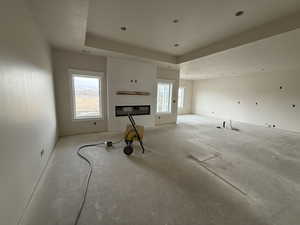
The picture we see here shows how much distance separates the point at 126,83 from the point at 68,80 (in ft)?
6.35

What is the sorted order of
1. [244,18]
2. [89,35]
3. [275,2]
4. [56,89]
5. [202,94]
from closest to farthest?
[275,2] < [244,18] < [89,35] < [56,89] < [202,94]

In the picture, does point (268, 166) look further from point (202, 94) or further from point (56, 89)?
point (202, 94)

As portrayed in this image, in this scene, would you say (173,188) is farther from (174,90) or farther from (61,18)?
(174,90)

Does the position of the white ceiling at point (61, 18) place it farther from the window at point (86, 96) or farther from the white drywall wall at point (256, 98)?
the white drywall wall at point (256, 98)

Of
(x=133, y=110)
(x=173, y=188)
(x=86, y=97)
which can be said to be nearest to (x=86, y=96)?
(x=86, y=97)

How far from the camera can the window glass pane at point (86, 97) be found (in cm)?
439

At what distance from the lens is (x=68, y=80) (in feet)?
13.6

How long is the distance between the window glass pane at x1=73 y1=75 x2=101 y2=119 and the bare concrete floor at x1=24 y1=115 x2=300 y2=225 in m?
1.53

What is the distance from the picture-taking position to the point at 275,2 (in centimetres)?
214

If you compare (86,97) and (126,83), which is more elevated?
(126,83)

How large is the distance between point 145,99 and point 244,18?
12.5ft

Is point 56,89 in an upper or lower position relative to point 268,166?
upper

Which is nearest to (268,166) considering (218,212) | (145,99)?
(218,212)

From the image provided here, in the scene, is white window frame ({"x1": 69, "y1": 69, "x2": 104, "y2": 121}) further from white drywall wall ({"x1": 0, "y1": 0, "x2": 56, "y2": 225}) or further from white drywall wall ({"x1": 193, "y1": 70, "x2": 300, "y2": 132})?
white drywall wall ({"x1": 193, "y1": 70, "x2": 300, "y2": 132})
